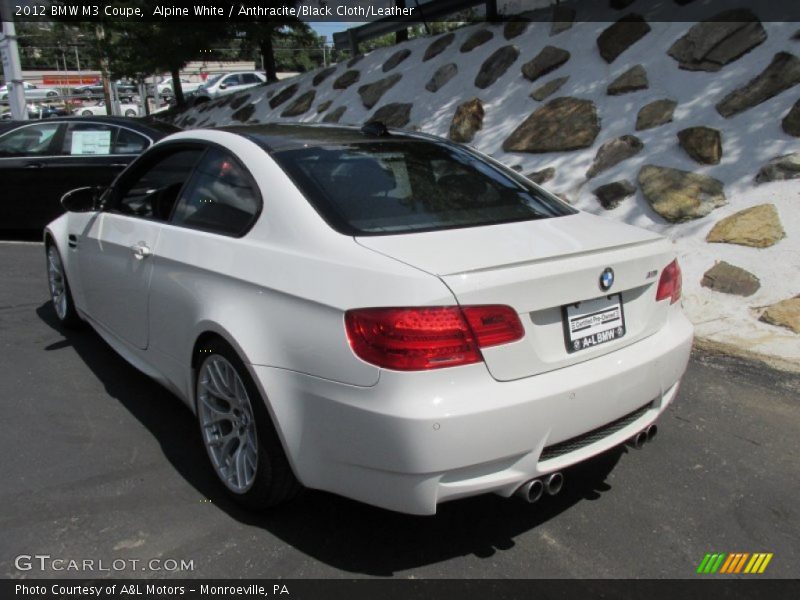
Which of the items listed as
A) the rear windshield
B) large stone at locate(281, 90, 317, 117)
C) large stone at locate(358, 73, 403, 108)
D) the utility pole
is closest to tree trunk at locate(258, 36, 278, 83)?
large stone at locate(281, 90, 317, 117)

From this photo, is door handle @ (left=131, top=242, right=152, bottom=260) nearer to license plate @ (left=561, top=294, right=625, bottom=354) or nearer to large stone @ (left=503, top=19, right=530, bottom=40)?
license plate @ (left=561, top=294, right=625, bottom=354)

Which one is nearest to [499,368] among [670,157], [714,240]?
[714,240]

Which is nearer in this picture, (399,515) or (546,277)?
(546,277)

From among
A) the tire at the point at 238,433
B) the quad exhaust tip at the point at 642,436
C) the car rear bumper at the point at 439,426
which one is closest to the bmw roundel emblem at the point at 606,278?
the car rear bumper at the point at 439,426

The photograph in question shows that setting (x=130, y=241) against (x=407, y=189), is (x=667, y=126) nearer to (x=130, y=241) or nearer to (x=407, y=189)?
(x=407, y=189)

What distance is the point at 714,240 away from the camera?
5.60 meters

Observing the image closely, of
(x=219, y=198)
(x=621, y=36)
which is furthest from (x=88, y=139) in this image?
(x=621, y=36)

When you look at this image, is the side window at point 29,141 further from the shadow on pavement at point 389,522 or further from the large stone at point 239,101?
the shadow on pavement at point 389,522

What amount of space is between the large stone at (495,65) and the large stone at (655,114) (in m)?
2.38

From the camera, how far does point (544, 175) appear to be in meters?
7.18

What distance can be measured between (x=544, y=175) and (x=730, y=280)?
2.44 m

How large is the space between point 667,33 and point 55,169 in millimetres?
7058

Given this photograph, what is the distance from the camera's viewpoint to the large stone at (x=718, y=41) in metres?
7.04

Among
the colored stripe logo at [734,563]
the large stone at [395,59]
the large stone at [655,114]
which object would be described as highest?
the large stone at [395,59]
